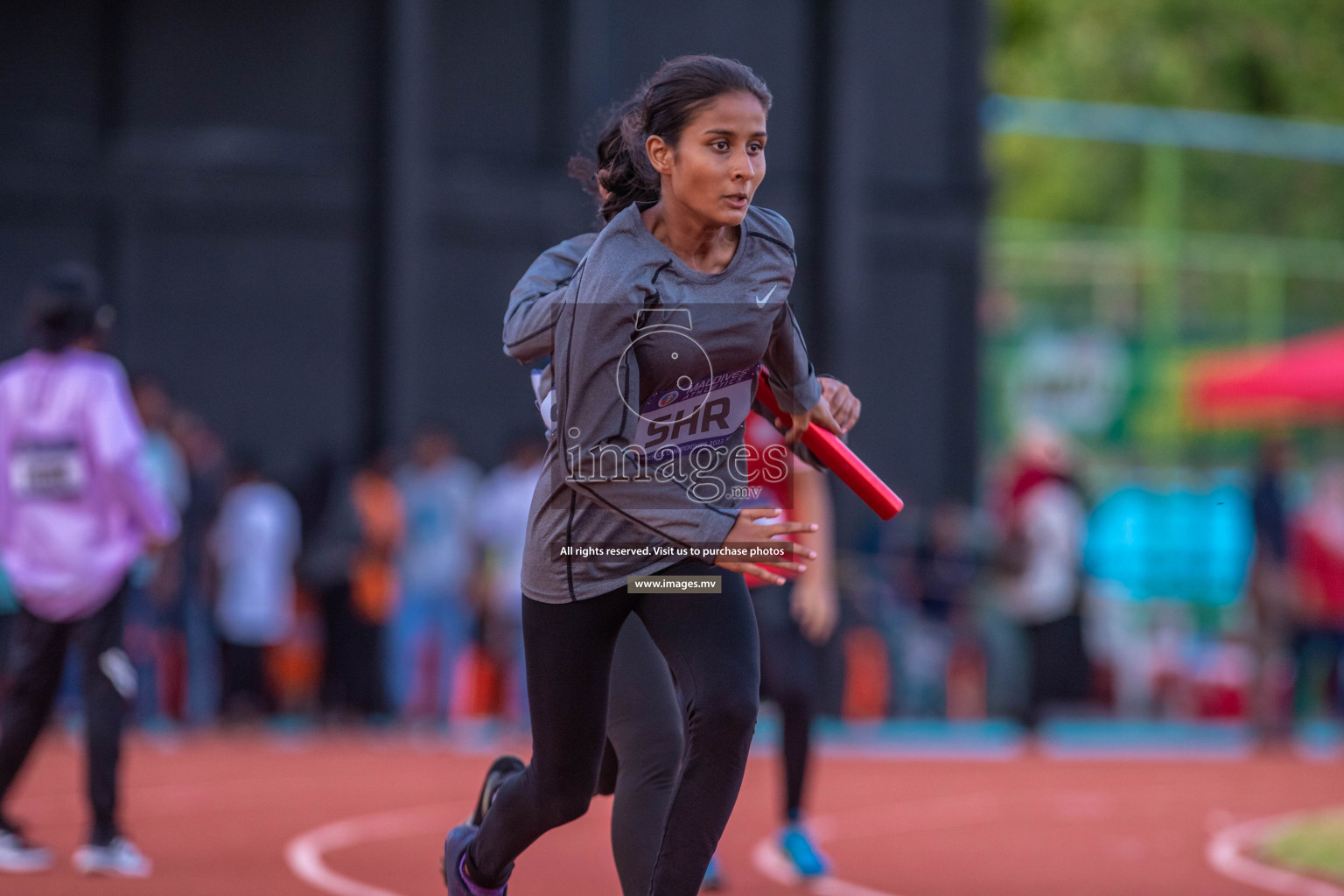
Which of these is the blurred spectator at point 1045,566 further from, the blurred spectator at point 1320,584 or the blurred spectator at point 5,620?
the blurred spectator at point 5,620

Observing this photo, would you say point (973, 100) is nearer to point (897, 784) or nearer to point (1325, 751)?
point (1325, 751)

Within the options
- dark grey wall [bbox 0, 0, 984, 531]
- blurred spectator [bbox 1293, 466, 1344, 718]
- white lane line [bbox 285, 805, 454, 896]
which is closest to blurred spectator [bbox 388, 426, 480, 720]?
dark grey wall [bbox 0, 0, 984, 531]

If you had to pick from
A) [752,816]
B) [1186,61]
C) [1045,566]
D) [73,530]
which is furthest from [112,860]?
[1186,61]

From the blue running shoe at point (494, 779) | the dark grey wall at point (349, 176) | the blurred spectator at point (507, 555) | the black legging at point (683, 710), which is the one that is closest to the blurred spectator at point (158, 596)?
the blurred spectator at point (507, 555)

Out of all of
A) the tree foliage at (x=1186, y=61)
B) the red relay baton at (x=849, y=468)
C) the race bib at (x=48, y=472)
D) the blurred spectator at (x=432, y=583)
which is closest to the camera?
the red relay baton at (x=849, y=468)

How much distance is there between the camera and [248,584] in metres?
13.2

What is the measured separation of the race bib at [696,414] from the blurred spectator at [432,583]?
936 cm

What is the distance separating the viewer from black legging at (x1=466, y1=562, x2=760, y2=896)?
13.7 feet

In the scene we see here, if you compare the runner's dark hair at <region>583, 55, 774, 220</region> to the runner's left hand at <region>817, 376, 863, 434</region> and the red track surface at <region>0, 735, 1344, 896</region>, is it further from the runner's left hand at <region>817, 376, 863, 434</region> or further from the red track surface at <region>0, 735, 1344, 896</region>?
the red track surface at <region>0, 735, 1344, 896</region>

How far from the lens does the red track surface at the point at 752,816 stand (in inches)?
289

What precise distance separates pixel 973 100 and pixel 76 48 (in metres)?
7.99

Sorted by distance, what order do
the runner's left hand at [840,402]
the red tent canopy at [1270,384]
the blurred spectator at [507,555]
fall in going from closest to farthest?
1. the runner's left hand at [840,402]
2. the blurred spectator at [507,555]
3. the red tent canopy at [1270,384]

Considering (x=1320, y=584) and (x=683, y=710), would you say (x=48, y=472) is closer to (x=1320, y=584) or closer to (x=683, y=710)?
(x=683, y=710)

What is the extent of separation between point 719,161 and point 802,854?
12.3 feet
